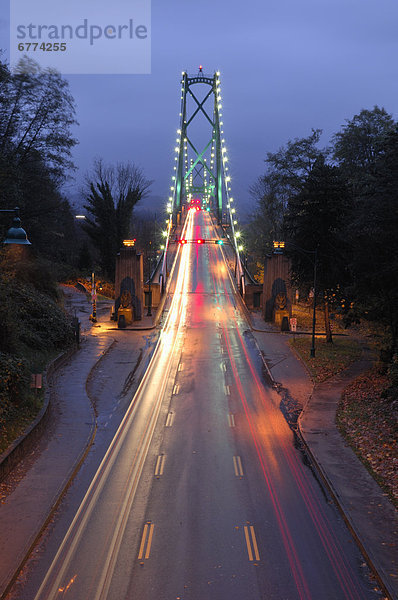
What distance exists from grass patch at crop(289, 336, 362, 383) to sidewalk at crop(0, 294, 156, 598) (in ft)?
35.0

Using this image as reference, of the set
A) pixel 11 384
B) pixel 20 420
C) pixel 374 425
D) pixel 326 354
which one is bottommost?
pixel 374 425

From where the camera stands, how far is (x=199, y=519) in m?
14.3

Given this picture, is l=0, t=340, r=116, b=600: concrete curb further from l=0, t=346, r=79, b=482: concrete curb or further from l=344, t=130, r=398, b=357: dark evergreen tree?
l=344, t=130, r=398, b=357: dark evergreen tree

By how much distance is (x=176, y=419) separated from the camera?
23469 millimetres

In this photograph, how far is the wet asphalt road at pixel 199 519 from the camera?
11438 millimetres

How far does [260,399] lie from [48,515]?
14.2 m

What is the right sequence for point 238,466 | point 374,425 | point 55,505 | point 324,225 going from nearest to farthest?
point 55,505
point 238,466
point 374,425
point 324,225

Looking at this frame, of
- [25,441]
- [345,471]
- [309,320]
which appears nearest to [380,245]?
[345,471]

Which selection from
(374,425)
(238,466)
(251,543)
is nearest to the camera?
(251,543)

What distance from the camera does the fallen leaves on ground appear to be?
17.4 m

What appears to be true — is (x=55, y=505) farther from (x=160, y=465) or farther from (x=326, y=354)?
(x=326, y=354)

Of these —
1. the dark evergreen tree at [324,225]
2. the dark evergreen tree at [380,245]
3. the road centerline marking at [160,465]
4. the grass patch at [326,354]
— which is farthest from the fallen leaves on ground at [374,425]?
the dark evergreen tree at [324,225]

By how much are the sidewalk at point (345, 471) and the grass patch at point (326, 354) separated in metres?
0.60

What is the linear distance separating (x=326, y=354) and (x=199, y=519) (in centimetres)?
2320
